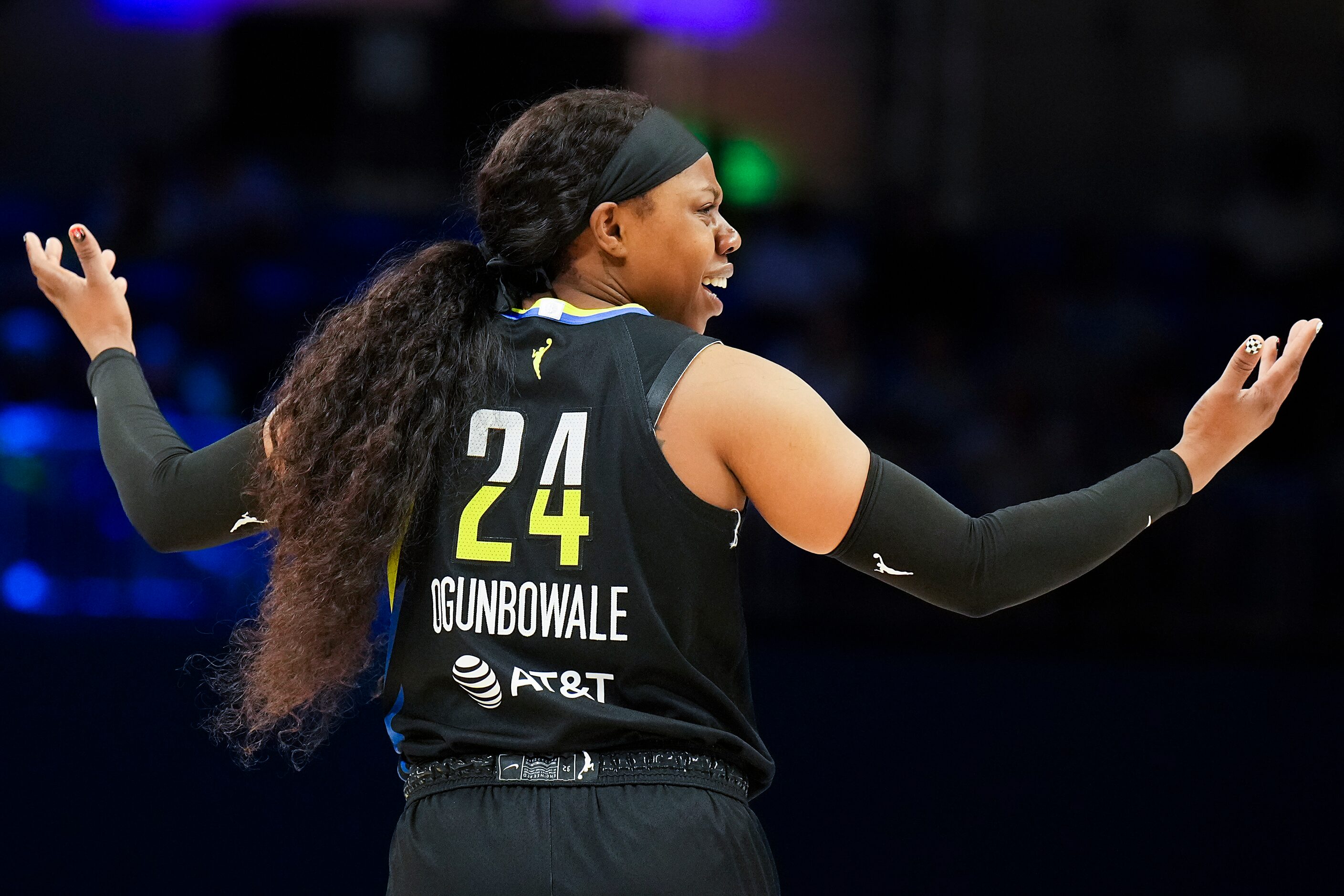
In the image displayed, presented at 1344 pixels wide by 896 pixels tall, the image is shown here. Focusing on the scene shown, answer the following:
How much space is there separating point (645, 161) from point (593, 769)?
594mm

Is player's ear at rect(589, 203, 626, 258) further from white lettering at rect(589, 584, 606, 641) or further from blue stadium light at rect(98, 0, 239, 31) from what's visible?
blue stadium light at rect(98, 0, 239, 31)

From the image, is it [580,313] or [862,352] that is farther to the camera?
[862,352]

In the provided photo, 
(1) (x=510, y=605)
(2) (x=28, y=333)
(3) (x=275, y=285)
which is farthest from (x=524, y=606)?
(3) (x=275, y=285)

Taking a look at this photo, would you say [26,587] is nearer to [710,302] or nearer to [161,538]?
[161,538]

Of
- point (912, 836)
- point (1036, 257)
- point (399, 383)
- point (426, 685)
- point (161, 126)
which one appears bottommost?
point (912, 836)

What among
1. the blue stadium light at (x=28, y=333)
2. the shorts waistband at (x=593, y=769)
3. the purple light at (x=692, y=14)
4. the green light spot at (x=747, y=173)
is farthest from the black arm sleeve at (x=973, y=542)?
the purple light at (x=692, y=14)

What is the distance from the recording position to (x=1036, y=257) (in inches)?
216

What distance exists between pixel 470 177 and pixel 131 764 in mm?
2399

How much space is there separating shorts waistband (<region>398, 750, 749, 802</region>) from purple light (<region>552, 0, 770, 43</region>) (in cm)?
521

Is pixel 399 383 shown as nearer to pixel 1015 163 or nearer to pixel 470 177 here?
pixel 470 177

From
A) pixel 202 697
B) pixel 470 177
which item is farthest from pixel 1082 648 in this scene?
pixel 470 177

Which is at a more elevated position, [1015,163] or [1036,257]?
[1015,163]

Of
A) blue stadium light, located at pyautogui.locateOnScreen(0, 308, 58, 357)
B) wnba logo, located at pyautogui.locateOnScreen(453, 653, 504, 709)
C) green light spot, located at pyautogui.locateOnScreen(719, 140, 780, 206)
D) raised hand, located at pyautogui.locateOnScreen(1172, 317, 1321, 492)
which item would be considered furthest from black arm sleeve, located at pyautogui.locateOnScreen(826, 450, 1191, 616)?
green light spot, located at pyautogui.locateOnScreen(719, 140, 780, 206)

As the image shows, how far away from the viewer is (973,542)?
4.17 feet
